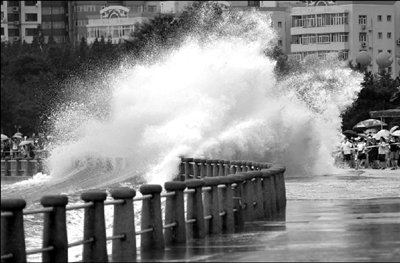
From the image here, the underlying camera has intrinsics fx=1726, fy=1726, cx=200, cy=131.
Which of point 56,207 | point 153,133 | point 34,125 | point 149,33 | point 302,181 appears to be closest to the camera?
point 56,207

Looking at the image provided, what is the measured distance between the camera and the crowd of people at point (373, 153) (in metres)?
66.9

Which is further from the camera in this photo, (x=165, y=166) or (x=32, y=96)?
(x=32, y=96)

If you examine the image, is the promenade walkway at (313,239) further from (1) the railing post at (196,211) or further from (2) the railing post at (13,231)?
(2) the railing post at (13,231)

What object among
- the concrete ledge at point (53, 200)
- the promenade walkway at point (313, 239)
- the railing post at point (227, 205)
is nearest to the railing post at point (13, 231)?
the concrete ledge at point (53, 200)

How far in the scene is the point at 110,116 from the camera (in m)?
69.1

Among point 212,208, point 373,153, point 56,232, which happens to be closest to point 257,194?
point 212,208

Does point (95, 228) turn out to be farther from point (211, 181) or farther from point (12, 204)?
point (211, 181)

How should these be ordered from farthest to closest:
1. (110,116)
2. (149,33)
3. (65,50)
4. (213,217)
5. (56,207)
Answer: (65,50) → (149,33) → (110,116) → (213,217) → (56,207)

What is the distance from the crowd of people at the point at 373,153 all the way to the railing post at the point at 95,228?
42.7 meters

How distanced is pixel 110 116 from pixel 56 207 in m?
46.4

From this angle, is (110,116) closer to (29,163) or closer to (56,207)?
(29,163)

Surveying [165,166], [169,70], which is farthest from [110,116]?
[165,166]

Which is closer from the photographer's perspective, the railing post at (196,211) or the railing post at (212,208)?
the railing post at (196,211)

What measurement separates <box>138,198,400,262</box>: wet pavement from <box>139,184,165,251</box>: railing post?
0.97ft
